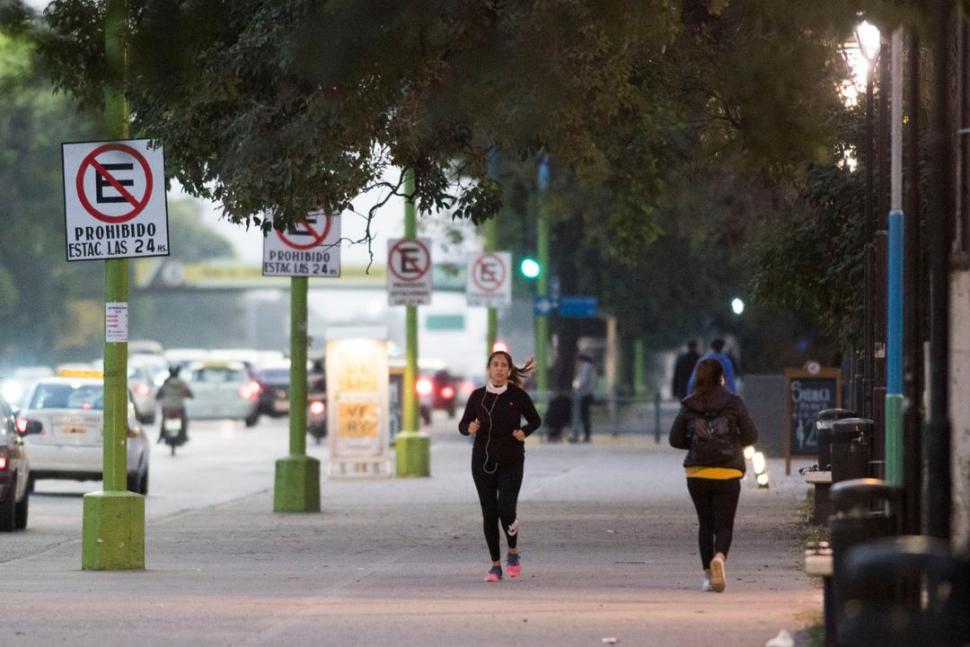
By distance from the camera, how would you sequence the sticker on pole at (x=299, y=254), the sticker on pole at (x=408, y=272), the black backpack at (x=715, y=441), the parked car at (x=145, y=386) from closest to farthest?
the black backpack at (x=715, y=441) → the sticker on pole at (x=299, y=254) → the sticker on pole at (x=408, y=272) → the parked car at (x=145, y=386)

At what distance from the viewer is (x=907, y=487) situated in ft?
34.8

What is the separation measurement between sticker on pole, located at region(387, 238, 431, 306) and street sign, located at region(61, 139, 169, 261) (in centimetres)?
1259

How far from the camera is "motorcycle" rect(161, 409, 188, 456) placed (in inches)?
1542

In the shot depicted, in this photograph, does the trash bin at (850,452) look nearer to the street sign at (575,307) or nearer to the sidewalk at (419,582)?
the sidewalk at (419,582)

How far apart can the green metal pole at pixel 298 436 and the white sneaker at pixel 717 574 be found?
31.3ft

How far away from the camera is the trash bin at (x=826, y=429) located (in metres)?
18.8

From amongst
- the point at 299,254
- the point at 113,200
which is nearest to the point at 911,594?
the point at 113,200

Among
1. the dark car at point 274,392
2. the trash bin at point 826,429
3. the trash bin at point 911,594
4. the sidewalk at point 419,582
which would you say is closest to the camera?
the trash bin at point 911,594

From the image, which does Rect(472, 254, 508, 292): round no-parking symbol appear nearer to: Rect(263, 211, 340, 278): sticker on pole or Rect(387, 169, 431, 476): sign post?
Rect(387, 169, 431, 476): sign post

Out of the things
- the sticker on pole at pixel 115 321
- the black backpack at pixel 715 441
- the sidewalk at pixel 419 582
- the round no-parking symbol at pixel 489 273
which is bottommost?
the sidewalk at pixel 419 582

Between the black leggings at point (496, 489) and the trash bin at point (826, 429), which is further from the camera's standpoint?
the trash bin at point (826, 429)

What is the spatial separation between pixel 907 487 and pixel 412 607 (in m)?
3.88

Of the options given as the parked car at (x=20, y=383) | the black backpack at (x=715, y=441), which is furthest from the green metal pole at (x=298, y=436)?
the parked car at (x=20, y=383)

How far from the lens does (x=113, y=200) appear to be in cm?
Answer: 1625
